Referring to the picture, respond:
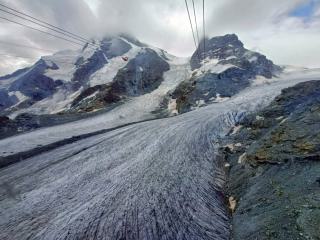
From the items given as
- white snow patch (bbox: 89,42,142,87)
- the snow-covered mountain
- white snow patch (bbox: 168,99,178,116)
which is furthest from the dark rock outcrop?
white snow patch (bbox: 89,42,142,87)

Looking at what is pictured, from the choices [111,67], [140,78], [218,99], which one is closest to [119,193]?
[218,99]

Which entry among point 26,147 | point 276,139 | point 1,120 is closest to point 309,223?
point 276,139

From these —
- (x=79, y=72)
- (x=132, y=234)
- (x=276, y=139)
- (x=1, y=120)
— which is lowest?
(x=132, y=234)

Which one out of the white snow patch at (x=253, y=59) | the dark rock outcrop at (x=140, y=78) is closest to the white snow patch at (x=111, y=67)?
the dark rock outcrop at (x=140, y=78)

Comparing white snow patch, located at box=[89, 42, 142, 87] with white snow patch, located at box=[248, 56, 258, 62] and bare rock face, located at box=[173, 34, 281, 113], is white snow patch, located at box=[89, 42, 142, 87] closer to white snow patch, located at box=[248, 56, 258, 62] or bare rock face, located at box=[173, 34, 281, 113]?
white snow patch, located at box=[248, 56, 258, 62]

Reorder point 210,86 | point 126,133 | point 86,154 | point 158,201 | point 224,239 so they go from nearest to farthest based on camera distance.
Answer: point 224,239, point 158,201, point 86,154, point 126,133, point 210,86

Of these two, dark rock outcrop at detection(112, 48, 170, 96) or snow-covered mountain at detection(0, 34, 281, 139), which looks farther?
dark rock outcrop at detection(112, 48, 170, 96)

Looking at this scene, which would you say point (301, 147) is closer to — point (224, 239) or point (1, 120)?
point (224, 239)
